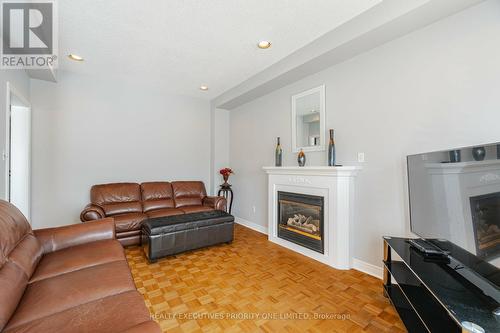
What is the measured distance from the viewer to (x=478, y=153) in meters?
1.15

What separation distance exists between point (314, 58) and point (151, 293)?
2.97 meters

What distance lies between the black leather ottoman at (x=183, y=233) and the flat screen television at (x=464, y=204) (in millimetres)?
2213

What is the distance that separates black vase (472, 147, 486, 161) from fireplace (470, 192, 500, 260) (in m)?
0.20

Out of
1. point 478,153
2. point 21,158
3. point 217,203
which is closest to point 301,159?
point 217,203

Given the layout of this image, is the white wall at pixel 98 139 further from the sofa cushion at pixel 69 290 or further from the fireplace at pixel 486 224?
the fireplace at pixel 486 224

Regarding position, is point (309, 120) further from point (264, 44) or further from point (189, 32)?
point (189, 32)

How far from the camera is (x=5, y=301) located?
940mm

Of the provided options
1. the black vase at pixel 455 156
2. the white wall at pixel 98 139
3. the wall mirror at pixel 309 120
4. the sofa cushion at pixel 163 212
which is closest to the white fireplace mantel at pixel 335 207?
the wall mirror at pixel 309 120

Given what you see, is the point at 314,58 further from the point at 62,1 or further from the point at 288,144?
the point at 62,1

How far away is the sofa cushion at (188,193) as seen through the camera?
388 centimetres

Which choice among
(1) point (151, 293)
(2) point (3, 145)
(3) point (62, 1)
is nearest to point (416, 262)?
(1) point (151, 293)

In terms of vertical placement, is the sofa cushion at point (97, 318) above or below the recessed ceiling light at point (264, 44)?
below

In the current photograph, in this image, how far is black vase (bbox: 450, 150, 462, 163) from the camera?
128cm

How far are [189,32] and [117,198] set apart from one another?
268 cm
